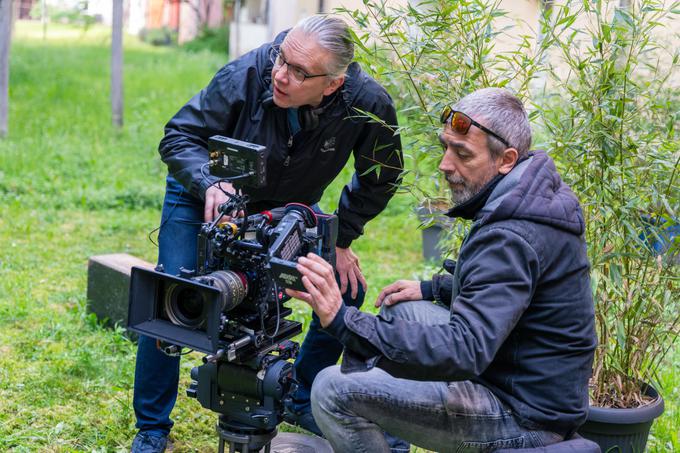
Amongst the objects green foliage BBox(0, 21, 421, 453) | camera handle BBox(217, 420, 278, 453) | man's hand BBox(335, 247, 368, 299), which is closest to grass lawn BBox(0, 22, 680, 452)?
green foliage BBox(0, 21, 421, 453)

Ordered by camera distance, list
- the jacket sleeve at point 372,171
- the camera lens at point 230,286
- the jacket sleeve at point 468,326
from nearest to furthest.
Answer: the jacket sleeve at point 468,326, the camera lens at point 230,286, the jacket sleeve at point 372,171

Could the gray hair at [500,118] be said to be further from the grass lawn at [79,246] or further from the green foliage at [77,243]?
the green foliage at [77,243]

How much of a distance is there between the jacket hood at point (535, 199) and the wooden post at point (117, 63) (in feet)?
28.0

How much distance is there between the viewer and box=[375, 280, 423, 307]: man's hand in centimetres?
321

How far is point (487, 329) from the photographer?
7.77 feet

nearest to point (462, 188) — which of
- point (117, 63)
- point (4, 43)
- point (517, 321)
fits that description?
point (517, 321)

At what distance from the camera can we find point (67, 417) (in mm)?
3865

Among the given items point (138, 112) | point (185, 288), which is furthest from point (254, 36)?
point (185, 288)

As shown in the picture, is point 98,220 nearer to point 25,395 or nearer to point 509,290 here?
point 25,395

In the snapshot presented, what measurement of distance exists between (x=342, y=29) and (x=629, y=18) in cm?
110

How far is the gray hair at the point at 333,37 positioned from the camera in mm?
3262

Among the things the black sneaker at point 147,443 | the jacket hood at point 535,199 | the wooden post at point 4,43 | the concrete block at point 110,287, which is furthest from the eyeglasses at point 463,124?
the wooden post at point 4,43

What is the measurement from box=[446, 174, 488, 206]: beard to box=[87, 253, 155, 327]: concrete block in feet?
8.27

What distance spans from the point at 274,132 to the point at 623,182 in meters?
1.39
